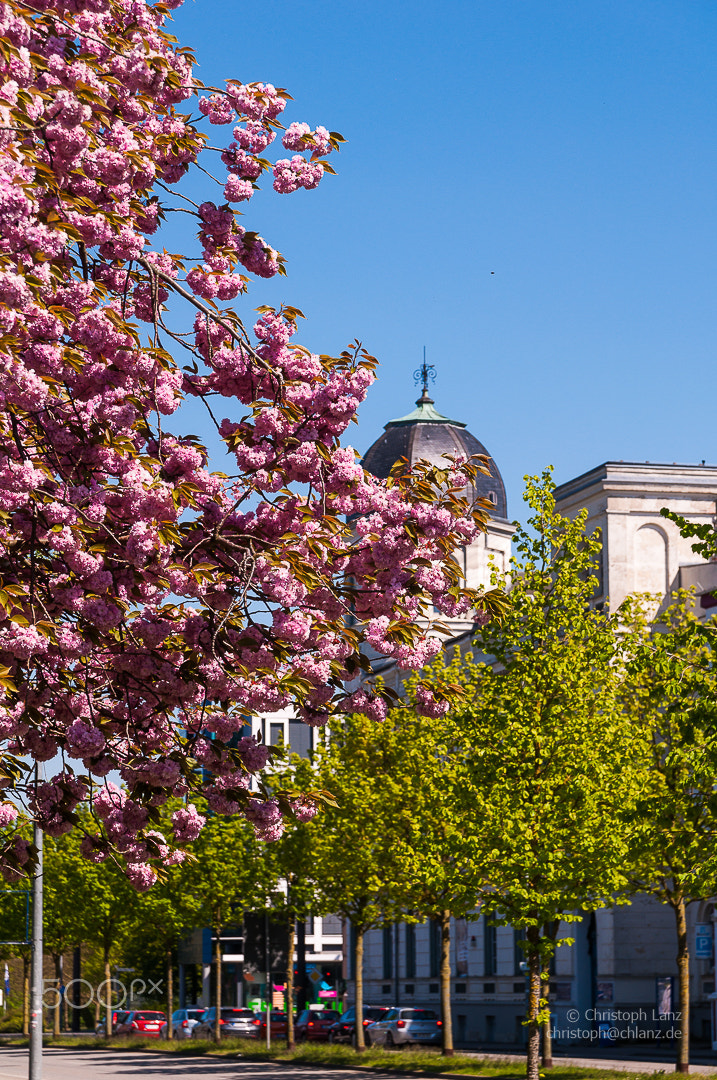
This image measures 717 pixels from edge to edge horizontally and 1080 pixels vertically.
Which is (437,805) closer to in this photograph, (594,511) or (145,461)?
(594,511)

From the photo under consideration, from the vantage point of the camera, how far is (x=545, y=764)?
28.8 m

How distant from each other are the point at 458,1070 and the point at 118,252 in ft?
103

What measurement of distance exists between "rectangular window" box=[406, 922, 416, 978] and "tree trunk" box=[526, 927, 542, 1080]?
4640cm

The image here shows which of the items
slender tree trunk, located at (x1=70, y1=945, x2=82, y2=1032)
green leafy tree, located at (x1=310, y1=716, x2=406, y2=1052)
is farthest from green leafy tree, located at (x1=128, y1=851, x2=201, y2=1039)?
slender tree trunk, located at (x1=70, y1=945, x2=82, y2=1032)

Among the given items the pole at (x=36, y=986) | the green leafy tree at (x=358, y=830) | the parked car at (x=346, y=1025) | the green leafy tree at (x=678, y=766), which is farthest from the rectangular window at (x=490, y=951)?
the pole at (x=36, y=986)

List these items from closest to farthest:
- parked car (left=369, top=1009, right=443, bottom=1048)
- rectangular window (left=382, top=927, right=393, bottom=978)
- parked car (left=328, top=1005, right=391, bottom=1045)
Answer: parked car (left=369, top=1009, right=443, bottom=1048), parked car (left=328, top=1005, right=391, bottom=1045), rectangular window (left=382, top=927, right=393, bottom=978)

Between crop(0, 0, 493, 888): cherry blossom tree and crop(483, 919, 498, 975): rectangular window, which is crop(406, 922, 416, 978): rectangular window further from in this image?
crop(0, 0, 493, 888): cherry blossom tree

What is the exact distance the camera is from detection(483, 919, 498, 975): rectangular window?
6431cm

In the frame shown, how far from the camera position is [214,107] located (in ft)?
36.0

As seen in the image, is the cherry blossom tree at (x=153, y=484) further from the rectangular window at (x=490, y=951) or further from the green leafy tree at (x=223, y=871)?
the rectangular window at (x=490, y=951)

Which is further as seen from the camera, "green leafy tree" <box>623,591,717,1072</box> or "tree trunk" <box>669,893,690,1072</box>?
"tree trunk" <box>669,893,690,1072</box>

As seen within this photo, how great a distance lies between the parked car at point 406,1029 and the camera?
50562 millimetres

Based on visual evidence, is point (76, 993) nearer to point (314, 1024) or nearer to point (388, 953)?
point (388, 953)

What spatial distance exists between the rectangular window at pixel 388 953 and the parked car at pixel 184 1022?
13200 millimetres
